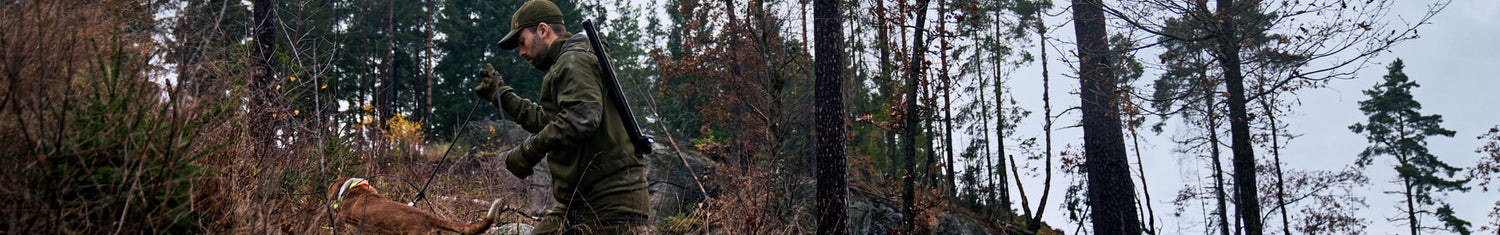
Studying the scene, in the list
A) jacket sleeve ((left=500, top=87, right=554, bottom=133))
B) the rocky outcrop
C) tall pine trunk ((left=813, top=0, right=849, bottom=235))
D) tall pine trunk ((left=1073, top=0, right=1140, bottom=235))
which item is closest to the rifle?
jacket sleeve ((left=500, top=87, right=554, bottom=133))

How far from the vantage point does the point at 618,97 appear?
10.5ft

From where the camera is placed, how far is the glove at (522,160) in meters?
3.11

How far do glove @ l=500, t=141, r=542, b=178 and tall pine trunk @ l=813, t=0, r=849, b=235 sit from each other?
6.03 meters

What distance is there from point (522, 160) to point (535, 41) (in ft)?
1.60

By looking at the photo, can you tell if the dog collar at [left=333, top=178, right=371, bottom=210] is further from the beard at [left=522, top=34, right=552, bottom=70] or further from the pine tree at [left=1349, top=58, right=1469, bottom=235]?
the pine tree at [left=1349, top=58, right=1469, bottom=235]

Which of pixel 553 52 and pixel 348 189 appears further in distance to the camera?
pixel 348 189

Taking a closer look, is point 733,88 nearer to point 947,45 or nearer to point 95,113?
point 947,45

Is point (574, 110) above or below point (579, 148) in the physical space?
above

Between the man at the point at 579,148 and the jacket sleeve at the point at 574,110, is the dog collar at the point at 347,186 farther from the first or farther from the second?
the jacket sleeve at the point at 574,110

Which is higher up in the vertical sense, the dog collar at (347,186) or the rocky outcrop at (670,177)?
the rocky outcrop at (670,177)

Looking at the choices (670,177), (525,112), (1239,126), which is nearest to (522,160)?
(525,112)

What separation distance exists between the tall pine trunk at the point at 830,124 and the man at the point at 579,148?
603 centimetres

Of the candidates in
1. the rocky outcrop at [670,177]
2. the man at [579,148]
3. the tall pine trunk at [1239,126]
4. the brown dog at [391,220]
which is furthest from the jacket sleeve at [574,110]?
the rocky outcrop at [670,177]

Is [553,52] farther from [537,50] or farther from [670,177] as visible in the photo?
[670,177]
